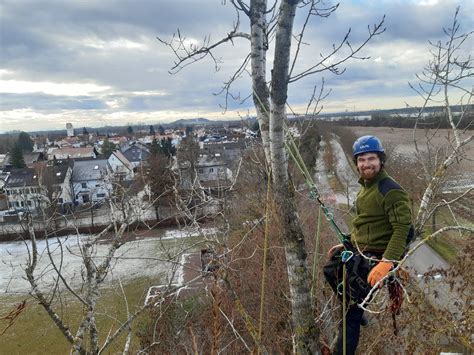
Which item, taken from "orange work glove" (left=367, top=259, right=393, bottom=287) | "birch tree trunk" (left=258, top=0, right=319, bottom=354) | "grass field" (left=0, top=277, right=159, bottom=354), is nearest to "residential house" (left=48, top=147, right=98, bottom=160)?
"grass field" (left=0, top=277, right=159, bottom=354)

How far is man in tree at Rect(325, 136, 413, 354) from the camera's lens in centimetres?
267

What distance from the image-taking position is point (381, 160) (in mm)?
3016

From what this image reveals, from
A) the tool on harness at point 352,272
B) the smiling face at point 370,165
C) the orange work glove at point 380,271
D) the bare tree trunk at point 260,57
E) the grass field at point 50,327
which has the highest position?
the bare tree trunk at point 260,57

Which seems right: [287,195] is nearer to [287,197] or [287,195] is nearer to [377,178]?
[287,197]

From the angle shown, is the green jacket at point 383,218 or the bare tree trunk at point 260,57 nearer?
the green jacket at point 383,218

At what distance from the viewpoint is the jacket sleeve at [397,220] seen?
2.62 m

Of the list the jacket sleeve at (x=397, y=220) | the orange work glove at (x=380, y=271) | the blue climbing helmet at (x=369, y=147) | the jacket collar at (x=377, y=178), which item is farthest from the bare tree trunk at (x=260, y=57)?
the orange work glove at (x=380, y=271)

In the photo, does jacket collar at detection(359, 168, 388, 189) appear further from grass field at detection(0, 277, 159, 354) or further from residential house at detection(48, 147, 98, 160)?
residential house at detection(48, 147, 98, 160)

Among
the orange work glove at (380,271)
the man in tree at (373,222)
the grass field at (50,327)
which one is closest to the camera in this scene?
the orange work glove at (380,271)

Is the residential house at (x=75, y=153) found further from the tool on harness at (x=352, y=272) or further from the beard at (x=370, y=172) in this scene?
the beard at (x=370, y=172)

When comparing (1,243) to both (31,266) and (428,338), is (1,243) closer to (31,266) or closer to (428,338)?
(31,266)

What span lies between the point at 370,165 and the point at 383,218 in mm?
436

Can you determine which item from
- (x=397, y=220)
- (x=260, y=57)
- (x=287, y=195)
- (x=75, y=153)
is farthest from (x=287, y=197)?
(x=75, y=153)

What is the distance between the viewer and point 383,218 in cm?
293
